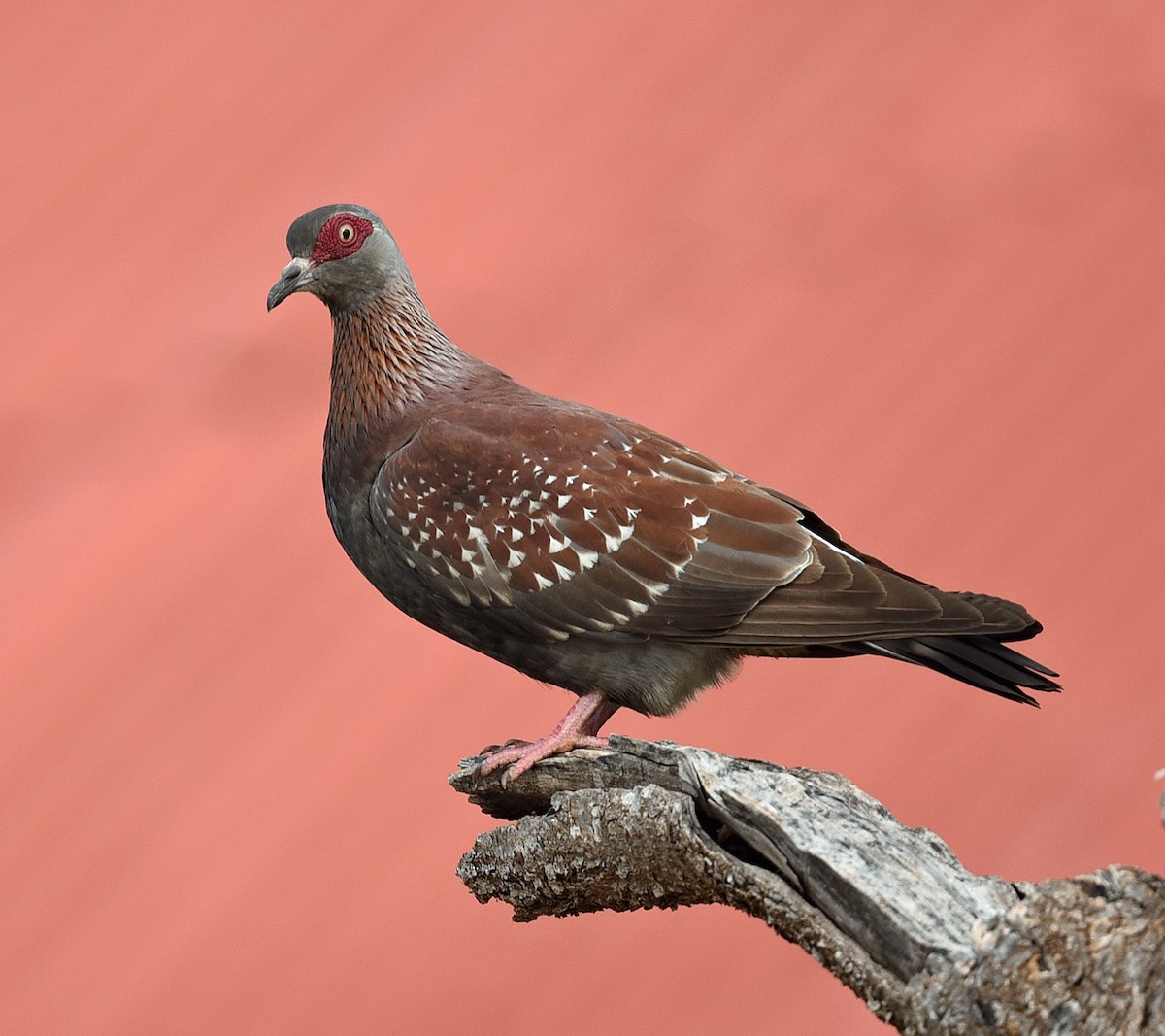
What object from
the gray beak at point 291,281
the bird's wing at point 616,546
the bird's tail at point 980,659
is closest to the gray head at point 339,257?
the gray beak at point 291,281

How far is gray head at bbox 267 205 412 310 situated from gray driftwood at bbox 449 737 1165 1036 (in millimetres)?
1189

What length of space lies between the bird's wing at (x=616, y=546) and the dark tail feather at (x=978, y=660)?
0.21 feet

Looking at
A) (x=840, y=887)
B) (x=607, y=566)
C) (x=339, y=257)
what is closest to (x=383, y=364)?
(x=339, y=257)

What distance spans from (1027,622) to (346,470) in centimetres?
149

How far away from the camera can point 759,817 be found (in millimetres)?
2367

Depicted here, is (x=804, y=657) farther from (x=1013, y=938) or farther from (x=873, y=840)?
(x=1013, y=938)

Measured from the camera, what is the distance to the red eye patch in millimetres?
3209

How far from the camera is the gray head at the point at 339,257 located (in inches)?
126

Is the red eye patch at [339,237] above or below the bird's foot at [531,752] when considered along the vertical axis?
above

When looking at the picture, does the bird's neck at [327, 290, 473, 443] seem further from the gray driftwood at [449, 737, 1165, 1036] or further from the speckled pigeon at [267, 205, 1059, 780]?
the gray driftwood at [449, 737, 1165, 1036]

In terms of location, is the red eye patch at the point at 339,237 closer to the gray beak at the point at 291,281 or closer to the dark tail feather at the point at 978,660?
the gray beak at the point at 291,281

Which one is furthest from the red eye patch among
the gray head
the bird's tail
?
the bird's tail

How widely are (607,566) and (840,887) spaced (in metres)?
0.91

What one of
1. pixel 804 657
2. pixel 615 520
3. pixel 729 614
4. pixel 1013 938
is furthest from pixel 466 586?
pixel 1013 938
